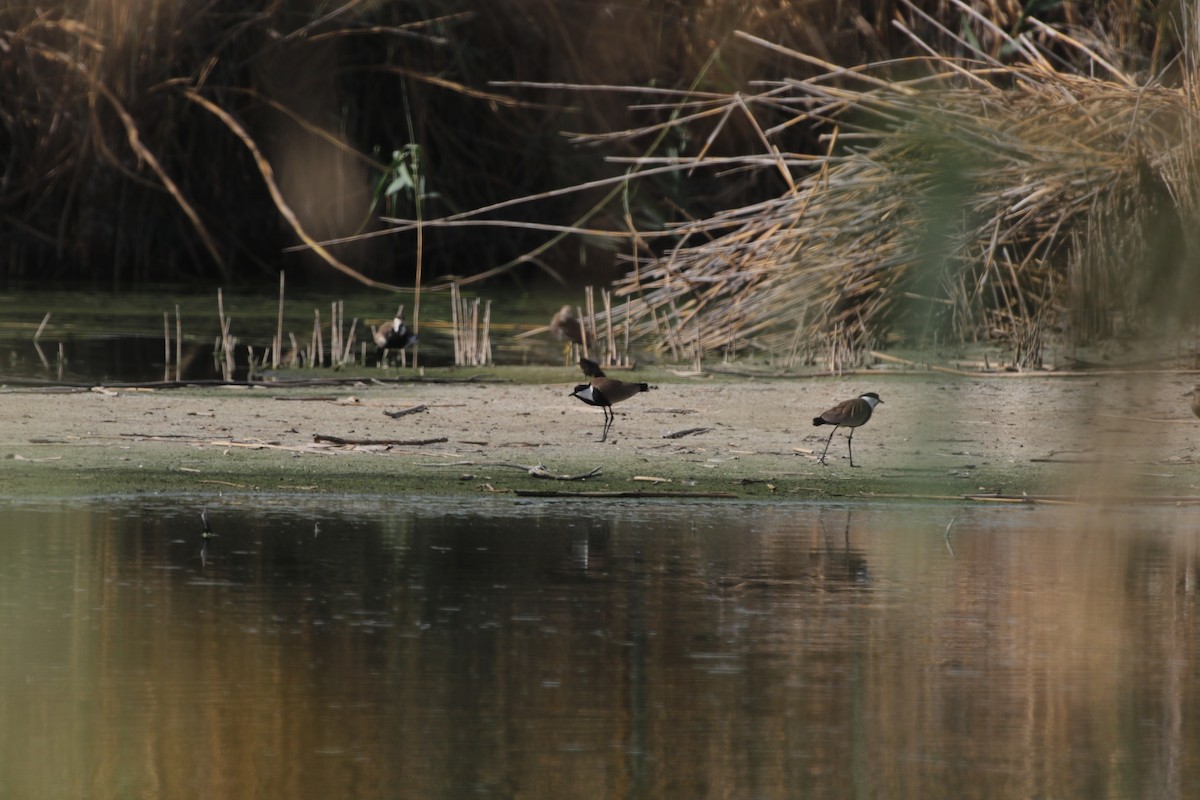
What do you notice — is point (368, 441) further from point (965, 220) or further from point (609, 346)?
point (965, 220)

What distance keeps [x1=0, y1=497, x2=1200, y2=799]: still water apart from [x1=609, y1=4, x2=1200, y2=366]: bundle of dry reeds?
2.16ft

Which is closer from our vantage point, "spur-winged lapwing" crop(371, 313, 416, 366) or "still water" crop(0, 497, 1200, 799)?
"still water" crop(0, 497, 1200, 799)

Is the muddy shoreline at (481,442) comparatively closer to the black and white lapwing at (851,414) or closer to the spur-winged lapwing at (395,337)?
the black and white lapwing at (851,414)

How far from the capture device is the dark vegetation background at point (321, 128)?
48.9 feet

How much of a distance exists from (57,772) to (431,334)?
9.37 meters

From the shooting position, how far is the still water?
3.20 m

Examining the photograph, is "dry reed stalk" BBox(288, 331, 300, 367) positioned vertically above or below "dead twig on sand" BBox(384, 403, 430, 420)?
above

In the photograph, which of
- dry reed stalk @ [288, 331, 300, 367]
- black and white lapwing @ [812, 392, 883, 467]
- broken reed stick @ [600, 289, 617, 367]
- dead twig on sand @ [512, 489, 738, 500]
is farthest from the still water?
broken reed stick @ [600, 289, 617, 367]

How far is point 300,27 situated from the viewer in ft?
51.0

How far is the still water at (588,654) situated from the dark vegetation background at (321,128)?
8.87 m

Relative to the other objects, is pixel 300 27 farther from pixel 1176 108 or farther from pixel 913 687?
pixel 1176 108

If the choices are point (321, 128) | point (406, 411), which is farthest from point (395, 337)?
point (321, 128)

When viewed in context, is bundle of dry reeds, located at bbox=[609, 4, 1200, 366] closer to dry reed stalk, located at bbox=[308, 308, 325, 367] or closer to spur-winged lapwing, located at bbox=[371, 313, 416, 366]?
spur-winged lapwing, located at bbox=[371, 313, 416, 366]

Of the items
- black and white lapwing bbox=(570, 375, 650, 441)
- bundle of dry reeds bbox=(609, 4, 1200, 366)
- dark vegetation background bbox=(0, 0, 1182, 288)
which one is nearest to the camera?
bundle of dry reeds bbox=(609, 4, 1200, 366)
